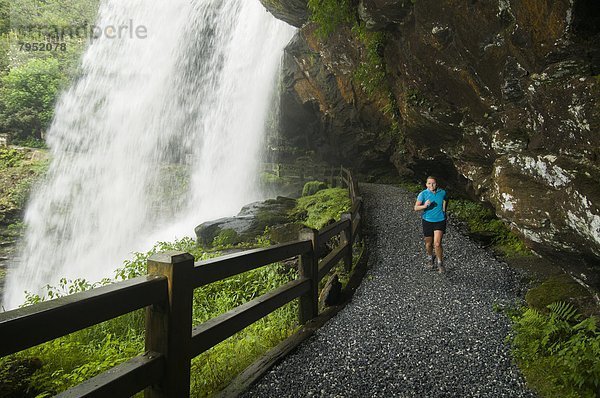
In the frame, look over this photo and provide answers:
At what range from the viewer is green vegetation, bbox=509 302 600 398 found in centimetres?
335

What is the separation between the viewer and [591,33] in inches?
169

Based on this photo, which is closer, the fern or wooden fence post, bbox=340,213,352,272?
the fern

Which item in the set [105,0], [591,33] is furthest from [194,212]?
[105,0]

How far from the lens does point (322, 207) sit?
1396cm

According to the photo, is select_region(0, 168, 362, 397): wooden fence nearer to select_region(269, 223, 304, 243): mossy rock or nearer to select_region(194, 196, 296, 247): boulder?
select_region(269, 223, 304, 243): mossy rock

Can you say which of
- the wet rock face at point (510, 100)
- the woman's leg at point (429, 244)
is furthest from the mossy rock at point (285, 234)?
the wet rock face at point (510, 100)

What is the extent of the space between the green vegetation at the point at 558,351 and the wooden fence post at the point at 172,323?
3.19m

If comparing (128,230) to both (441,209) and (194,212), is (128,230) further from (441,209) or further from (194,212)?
(441,209)

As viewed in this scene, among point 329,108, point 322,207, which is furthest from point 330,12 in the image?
point 329,108

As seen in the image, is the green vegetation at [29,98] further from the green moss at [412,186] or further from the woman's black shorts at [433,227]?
the woman's black shorts at [433,227]

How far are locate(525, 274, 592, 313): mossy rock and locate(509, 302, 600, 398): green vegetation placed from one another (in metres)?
0.33

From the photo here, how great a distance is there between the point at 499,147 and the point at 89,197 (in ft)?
83.5

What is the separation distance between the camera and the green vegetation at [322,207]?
12.7 meters

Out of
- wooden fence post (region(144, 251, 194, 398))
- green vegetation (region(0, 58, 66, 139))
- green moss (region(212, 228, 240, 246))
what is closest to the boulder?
green moss (region(212, 228, 240, 246))
